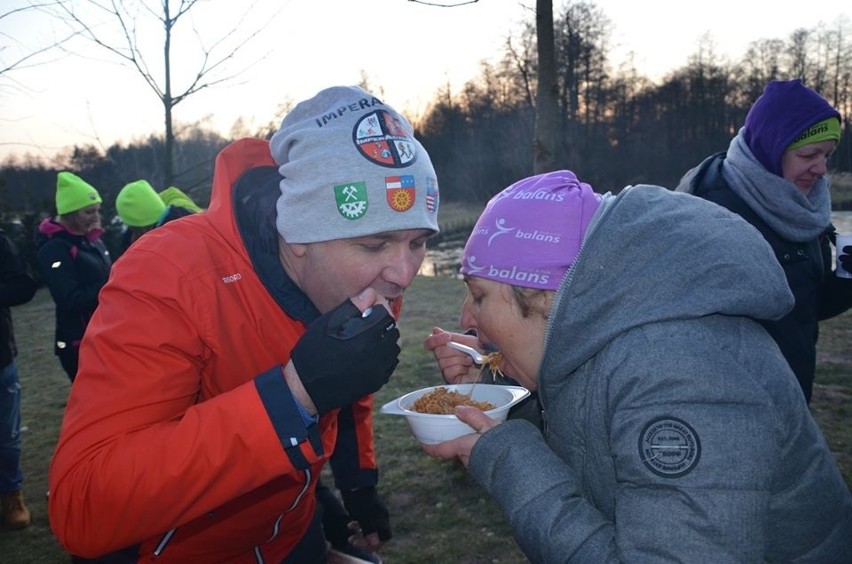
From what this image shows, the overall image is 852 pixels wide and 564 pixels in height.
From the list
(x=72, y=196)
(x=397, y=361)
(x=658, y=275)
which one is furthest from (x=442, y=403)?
(x=72, y=196)

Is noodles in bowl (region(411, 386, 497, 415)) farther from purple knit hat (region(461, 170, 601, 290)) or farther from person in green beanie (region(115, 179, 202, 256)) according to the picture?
person in green beanie (region(115, 179, 202, 256))

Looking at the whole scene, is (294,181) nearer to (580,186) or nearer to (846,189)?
(580,186)

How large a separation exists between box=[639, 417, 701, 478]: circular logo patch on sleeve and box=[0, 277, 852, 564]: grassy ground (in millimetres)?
2836

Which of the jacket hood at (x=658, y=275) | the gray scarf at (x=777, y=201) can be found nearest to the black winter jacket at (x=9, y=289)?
the jacket hood at (x=658, y=275)

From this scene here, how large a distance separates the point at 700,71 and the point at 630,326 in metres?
59.0

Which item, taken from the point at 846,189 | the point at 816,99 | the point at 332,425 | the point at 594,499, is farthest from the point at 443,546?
the point at 846,189

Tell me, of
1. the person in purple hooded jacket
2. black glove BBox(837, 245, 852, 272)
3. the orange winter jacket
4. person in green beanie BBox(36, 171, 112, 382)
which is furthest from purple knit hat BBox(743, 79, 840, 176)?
person in green beanie BBox(36, 171, 112, 382)

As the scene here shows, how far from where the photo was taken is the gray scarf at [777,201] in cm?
353

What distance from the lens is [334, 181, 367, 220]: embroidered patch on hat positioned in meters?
1.92

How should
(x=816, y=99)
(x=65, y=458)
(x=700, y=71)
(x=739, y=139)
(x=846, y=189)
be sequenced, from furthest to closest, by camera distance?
1. (x=700, y=71)
2. (x=846, y=189)
3. (x=739, y=139)
4. (x=816, y=99)
5. (x=65, y=458)

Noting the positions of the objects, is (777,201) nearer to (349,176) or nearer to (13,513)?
(349,176)

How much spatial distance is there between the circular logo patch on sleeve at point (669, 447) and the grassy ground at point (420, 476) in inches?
112

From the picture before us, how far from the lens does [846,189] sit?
38.0 meters

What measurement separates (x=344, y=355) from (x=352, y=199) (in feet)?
1.86
